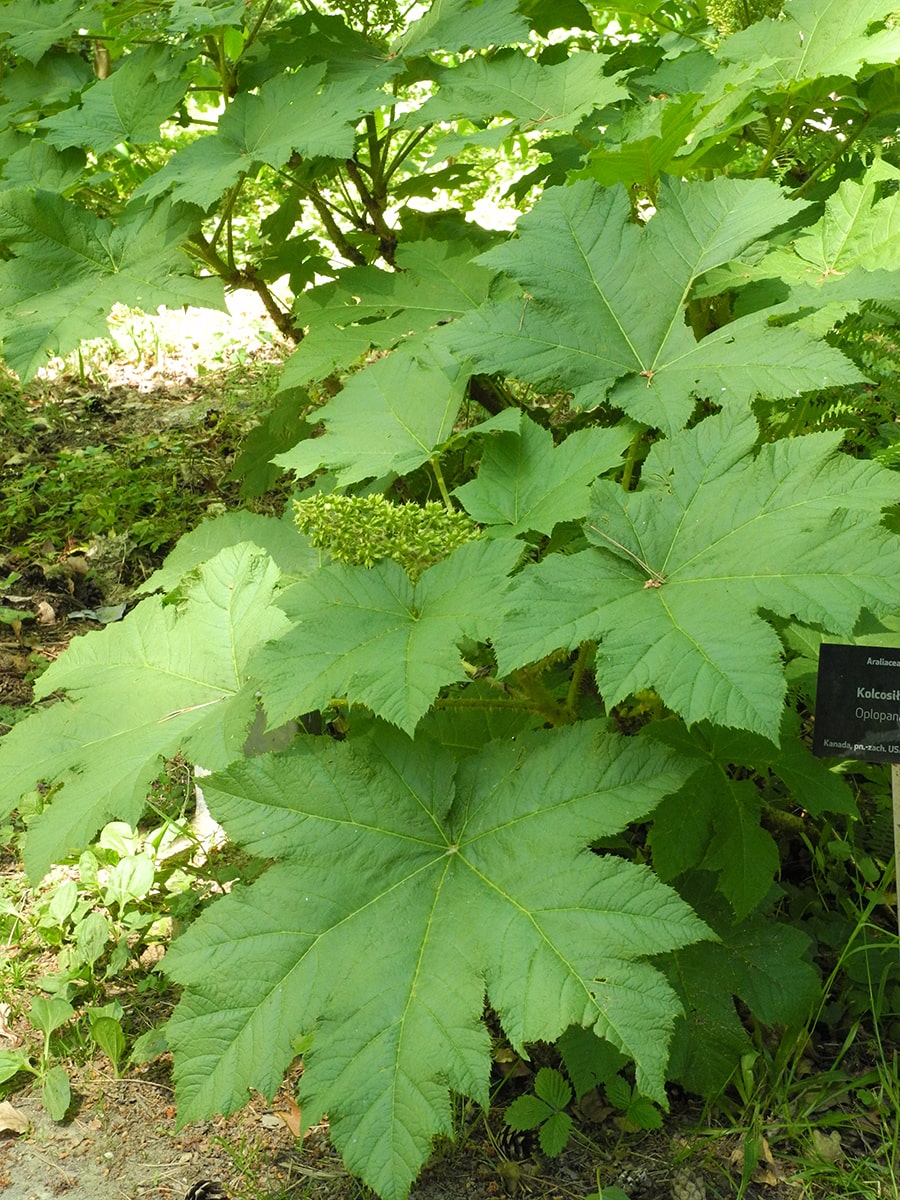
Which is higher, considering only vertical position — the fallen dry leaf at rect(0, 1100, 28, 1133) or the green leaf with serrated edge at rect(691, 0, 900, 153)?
the green leaf with serrated edge at rect(691, 0, 900, 153)

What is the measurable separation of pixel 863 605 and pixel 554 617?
0.44m

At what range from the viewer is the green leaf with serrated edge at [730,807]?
195 centimetres

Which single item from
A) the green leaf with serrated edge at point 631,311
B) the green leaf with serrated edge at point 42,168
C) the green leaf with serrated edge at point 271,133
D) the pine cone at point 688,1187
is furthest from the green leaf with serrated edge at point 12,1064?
the green leaf with serrated edge at point 42,168

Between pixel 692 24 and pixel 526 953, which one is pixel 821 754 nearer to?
pixel 526 953

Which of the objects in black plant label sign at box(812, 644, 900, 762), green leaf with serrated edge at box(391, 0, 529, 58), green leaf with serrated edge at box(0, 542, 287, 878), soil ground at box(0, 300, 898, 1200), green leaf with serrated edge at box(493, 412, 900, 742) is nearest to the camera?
green leaf with serrated edge at box(493, 412, 900, 742)

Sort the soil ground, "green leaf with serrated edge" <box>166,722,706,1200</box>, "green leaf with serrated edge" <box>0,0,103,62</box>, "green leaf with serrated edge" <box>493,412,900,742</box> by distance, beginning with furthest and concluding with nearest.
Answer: "green leaf with serrated edge" <box>0,0,103,62</box>
the soil ground
"green leaf with serrated edge" <box>166,722,706,1200</box>
"green leaf with serrated edge" <box>493,412,900,742</box>

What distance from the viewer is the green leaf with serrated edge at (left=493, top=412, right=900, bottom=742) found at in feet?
4.78

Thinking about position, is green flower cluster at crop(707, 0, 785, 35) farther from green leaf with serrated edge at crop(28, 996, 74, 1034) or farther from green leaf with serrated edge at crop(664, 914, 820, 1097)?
green leaf with serrated edge at crop(28, 996, 74, 1034)

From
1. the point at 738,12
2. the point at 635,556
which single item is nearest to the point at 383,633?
the point at 635,556

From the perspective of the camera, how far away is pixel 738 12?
2818mm

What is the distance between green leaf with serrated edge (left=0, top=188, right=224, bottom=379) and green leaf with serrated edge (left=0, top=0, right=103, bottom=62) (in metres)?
0.58

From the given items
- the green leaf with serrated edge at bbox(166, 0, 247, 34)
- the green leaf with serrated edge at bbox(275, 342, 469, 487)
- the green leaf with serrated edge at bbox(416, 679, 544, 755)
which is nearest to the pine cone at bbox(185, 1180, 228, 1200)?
the green leaf with serrated edge at bbox(416, 679, 544, 755)

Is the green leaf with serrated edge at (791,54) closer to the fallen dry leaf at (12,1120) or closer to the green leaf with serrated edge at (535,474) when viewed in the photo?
the green leaf with serrated edge at (535,474)

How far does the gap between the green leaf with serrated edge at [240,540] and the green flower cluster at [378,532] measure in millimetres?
609
